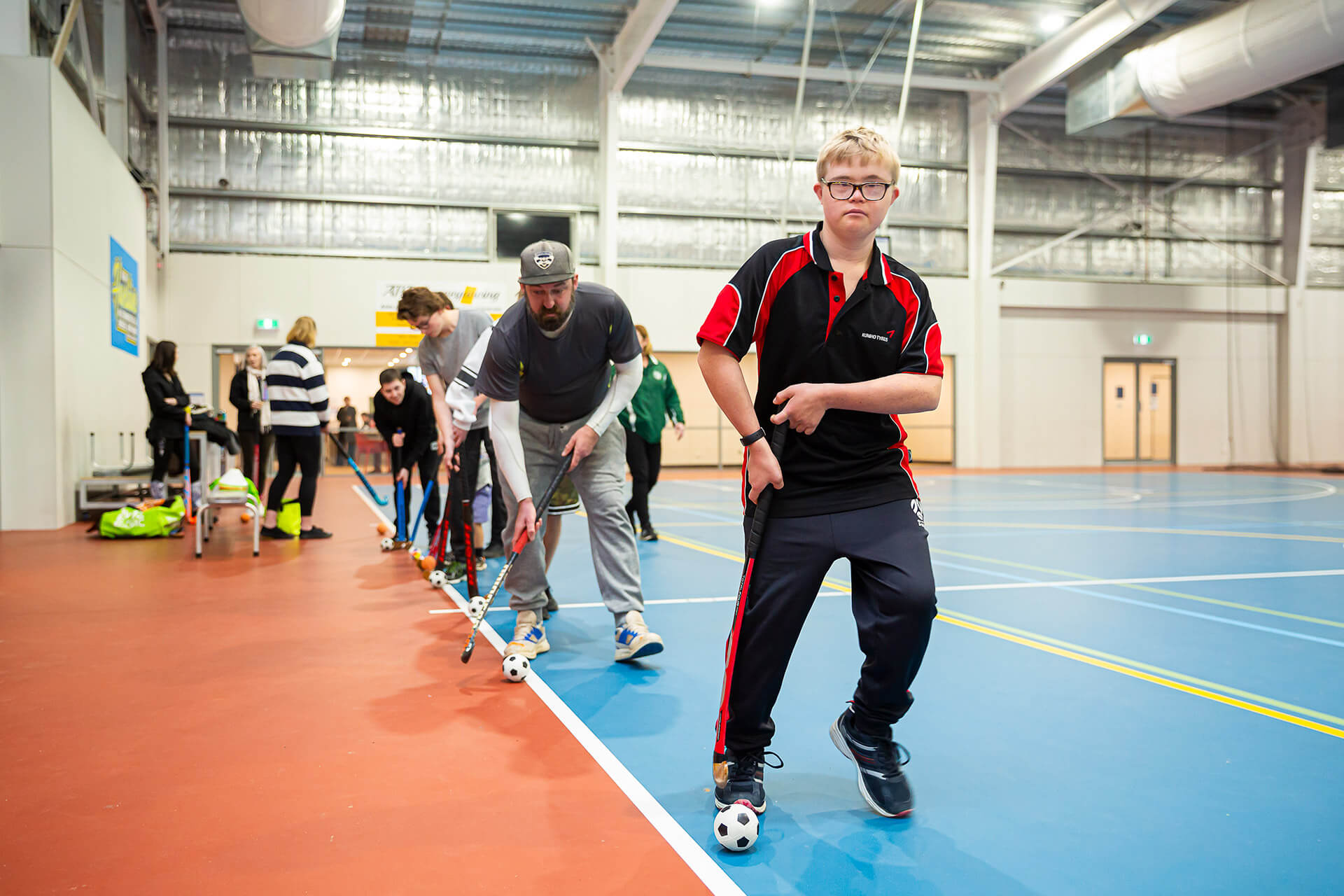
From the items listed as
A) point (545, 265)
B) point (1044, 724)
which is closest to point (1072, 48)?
point (545, 265)

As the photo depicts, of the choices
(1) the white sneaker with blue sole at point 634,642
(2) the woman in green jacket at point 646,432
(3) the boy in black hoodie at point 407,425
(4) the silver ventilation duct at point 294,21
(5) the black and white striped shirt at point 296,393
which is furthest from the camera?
(4) the silver ventilation duct at point 294,21

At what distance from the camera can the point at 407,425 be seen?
7789 millimetres

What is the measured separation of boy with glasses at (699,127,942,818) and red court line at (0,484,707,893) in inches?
22.2

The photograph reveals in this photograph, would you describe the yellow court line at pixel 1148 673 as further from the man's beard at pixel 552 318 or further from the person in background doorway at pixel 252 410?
the person in background doorway at pixel 252 410

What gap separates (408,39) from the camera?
792 inches

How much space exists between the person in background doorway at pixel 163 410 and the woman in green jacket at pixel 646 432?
181 inches

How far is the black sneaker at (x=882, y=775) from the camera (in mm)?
2564

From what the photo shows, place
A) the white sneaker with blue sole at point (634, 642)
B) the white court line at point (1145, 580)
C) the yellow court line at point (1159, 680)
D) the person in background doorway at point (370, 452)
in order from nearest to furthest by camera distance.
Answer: the yellow court line at point (1159, 680)
the white sneaker with blue sole at point (634, 642)
the white court line at point (1145, 580)
the person in background doorway at point (370, 452)

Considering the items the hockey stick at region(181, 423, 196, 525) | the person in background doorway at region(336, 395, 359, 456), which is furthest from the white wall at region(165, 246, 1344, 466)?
the hockey stick at region(181, 423, 196, 525)

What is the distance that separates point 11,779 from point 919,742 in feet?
9.00

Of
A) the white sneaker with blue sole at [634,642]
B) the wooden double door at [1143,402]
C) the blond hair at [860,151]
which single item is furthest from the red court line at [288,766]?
the wooden double door at [1143,402]

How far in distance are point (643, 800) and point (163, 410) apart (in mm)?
8957

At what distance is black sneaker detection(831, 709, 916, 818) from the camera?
2.56 meters

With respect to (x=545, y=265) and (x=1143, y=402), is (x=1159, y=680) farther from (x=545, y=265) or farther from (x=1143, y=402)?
(x=1143, y=402)
